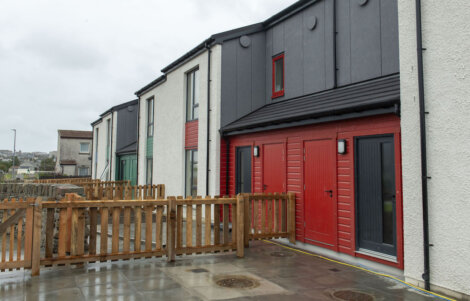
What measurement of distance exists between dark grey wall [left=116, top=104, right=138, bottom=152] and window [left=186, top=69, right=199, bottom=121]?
442 inches

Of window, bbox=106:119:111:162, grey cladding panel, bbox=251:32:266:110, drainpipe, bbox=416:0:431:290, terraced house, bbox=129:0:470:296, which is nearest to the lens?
drainpipe, bbox=416:0:431:290

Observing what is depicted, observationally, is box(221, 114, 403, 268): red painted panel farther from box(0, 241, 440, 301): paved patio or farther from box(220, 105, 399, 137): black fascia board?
box(0, 241, 440, 301): paved patio

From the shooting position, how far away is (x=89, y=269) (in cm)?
Result: 617

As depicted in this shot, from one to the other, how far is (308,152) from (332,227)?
1.77 metres

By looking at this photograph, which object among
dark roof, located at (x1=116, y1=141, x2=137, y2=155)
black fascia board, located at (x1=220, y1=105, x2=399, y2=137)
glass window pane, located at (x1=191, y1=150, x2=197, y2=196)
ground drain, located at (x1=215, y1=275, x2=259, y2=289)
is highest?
dark roof, located at (x1=116, y1=141, x2=137, y2=155)

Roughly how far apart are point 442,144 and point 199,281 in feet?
13.5

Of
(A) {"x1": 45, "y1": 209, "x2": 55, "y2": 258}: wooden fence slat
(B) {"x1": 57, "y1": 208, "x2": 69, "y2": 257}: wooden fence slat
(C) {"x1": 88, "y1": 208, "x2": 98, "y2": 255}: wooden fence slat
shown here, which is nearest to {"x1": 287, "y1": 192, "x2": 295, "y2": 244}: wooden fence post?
(C) {"x1": 88, "y1": 208, "x2": 98, "y2": 255}: wooden fence slat

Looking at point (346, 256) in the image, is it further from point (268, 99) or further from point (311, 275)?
point (268, 99)

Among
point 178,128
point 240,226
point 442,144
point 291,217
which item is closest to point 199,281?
point 240,226

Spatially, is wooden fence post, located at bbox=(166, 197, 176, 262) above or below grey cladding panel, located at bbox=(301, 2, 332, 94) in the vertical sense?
below

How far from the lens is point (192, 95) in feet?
44.1

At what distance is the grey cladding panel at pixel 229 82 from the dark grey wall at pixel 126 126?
14.1m

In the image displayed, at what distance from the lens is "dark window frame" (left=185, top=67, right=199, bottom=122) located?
43.4ft

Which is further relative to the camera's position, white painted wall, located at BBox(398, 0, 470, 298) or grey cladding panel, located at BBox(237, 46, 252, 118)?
grey cladding panel, located at BBox(237, 46, 252, 118)
